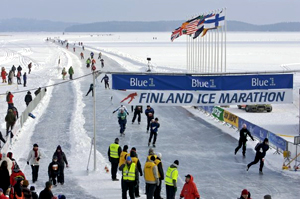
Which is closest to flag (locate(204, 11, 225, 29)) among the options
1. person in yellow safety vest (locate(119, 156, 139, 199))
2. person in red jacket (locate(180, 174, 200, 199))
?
person in yellow safety vest (locate(119, 156, 139, 199))

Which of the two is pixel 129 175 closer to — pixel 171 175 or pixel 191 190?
pixel 171 175

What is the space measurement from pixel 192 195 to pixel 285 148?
7379 mm

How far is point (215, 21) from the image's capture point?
101 ft

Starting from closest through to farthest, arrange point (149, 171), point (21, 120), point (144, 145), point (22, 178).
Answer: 1. point (22, 178)
2. point (149, 171)
3. point (144, 145)
4. point (21, 120)

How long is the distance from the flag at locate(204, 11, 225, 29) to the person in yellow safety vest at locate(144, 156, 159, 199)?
2000 cm

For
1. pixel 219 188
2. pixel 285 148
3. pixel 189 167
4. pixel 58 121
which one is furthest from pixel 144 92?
pixel 58 121

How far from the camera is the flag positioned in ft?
99.3

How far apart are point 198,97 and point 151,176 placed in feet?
18.7

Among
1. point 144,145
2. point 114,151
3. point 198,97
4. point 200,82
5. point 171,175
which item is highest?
point 200,82

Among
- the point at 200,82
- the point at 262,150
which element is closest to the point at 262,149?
the point at 262,150

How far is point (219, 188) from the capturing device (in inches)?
559

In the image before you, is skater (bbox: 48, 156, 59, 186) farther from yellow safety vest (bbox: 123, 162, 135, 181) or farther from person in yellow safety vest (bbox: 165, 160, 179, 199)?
person in yellow safety vest (bbox: 165, 160, 179, 199)

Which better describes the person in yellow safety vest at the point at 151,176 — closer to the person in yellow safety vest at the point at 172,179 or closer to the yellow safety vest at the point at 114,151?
the person in yellow safety vest at the point at 172,179

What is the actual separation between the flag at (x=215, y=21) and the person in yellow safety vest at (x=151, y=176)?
20.0 metres
